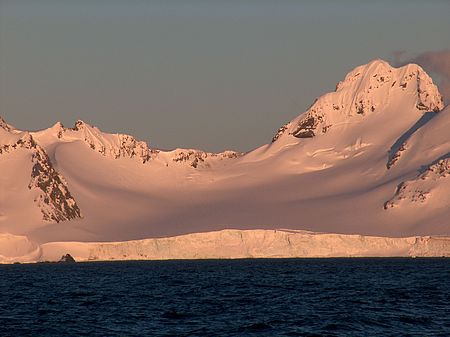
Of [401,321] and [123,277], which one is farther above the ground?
[123,277]

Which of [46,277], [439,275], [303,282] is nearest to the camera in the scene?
[303,282]

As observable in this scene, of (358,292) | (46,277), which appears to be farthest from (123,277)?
(358,292)

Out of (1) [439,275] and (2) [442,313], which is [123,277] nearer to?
(1) [439,275]

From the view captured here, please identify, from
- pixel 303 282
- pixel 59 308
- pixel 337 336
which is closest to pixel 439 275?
pixel 303 282

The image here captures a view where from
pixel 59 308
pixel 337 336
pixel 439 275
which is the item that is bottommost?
pixel 337 336

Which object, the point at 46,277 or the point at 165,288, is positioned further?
the point at 46,277

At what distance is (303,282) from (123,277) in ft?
95.7

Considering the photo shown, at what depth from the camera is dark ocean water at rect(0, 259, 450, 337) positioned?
251 feet

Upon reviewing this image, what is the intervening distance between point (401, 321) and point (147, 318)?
1726cm

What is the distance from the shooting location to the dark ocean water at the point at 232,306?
76562mm

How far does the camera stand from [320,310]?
87.2 metres

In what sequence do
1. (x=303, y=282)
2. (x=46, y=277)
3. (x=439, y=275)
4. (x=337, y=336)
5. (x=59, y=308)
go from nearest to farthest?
(x=337, y=336) < (x=59, y=308) < (x=303, y=282) < (x=439, y=275) < (x=46, y=277)

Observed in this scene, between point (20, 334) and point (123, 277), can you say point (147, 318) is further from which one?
point (123, 277)

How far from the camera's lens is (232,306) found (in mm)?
92062
